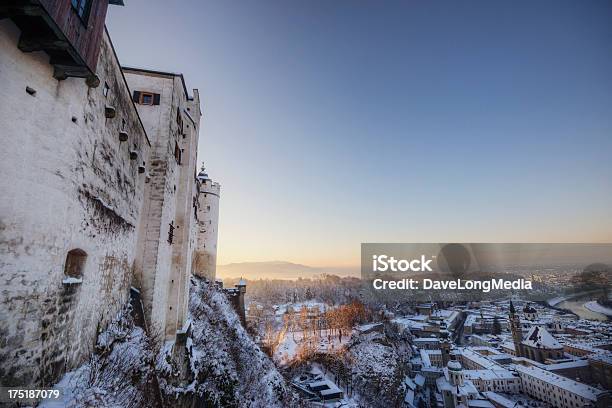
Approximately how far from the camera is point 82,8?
20.5 ft

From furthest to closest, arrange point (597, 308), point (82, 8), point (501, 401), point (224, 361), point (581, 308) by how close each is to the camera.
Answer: point (581, 308), point (597, 308), point (501, 401), point (224, 361), point (82, 8)

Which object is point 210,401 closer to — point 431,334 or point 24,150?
point 24,150

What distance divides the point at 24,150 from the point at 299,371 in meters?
52.6

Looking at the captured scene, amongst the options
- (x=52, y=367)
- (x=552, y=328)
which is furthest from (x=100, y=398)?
(x=552, y=328)

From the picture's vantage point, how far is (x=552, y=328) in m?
86.8

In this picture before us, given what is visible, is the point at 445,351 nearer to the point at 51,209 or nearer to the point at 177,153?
the point at 177,153

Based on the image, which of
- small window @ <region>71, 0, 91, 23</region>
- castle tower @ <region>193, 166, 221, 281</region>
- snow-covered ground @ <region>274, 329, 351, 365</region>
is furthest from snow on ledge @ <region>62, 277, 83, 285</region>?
snow-covered ground @ <region>274, 329, 351, 365</region>

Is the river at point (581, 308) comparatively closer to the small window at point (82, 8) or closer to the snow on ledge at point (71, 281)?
the snow on ledge at point (71, 281)

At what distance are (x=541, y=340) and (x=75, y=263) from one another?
89611mm

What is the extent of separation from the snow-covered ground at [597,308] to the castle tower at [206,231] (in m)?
124

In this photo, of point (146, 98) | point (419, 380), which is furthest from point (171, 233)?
point (419, 380)

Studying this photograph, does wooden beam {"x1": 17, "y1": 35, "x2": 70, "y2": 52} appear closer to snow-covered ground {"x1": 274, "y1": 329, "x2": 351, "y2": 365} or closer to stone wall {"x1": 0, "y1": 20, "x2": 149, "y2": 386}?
stone wall {"x1": 0, "y1": 20, "x2": 149, "y2": 386}

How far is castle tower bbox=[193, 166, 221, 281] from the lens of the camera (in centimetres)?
3003

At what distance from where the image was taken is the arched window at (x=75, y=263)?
278 inches
